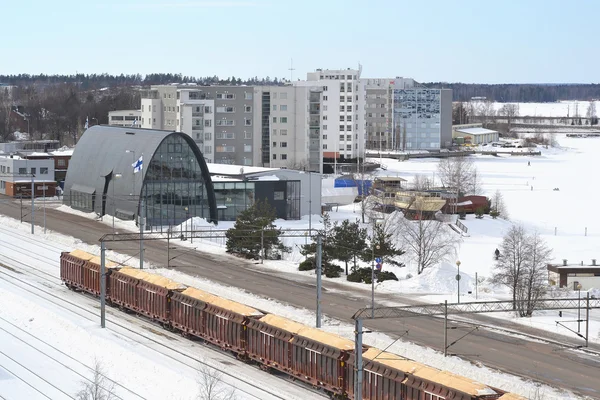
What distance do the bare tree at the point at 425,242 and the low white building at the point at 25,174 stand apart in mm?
45389

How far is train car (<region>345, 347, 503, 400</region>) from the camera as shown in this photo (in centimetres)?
2989

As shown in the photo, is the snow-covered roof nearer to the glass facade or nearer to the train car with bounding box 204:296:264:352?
the glass facade

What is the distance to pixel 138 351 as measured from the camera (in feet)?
140

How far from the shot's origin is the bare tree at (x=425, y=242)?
68.1 meters

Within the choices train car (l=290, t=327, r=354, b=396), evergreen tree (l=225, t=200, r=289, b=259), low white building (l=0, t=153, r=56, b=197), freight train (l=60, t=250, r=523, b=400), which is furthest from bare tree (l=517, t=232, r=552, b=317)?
low white building (l=0, t=153, r=56, b=197)

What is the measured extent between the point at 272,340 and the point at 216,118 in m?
97.5

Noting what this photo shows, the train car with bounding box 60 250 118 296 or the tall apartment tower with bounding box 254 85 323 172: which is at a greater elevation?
the tall apartment tower with bounding box 254 85 323 172

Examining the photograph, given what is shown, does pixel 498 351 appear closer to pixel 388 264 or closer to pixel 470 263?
pixel 388 264

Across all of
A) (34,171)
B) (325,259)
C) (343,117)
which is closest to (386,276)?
(325,259)

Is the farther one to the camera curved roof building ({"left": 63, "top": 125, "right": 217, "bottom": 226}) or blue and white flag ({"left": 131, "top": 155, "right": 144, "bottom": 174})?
curved roof building ({"left": 63, "top": 125, "right": 217, "bottom": 226})

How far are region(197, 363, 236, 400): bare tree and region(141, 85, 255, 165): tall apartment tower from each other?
94.3 m

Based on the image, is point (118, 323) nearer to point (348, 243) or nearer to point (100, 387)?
point (100, 387)

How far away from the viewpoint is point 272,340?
127 ft

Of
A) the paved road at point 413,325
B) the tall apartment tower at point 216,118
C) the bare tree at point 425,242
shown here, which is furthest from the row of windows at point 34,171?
the bare tree at point 425,242
